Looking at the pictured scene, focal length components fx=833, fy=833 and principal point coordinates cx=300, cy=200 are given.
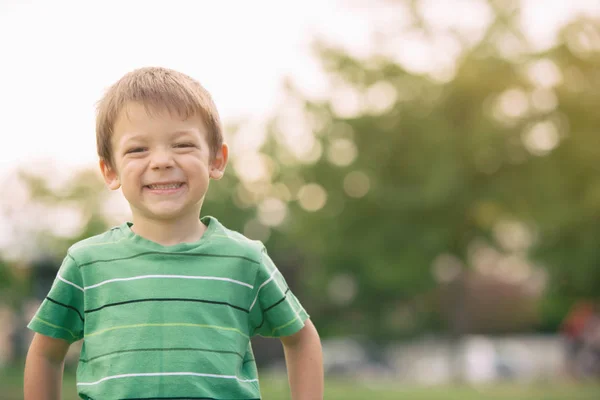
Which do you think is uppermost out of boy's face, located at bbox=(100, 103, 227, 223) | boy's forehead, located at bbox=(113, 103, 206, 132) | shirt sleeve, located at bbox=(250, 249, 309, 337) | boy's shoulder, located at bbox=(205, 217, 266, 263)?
boy's forehead, located at bbox=(113, 103, 206, 132)

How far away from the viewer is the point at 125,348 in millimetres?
2230

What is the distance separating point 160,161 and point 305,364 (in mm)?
722

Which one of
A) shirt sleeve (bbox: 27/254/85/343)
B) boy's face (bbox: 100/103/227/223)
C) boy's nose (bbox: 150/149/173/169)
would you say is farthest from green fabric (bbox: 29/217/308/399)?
boy's nose (bbox: 150/149/173/169)

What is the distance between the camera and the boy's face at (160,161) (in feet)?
7.61

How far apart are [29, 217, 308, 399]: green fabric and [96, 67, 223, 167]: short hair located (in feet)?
0.89

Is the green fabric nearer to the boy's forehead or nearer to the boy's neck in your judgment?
the boy's neck

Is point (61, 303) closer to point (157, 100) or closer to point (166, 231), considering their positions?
point (166, 231)

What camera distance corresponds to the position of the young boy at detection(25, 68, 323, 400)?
2232 millimetres

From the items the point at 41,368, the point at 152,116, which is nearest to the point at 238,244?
the point at 152,116

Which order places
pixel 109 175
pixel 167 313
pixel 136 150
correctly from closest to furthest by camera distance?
pixel 167 313
pixel 136 150
pixel 109 175

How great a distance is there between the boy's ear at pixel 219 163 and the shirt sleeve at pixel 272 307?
278 mm

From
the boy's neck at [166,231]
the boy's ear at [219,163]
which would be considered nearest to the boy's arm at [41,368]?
the boy's neck at [166,231]

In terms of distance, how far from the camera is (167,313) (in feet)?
7.38

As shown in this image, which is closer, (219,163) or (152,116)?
(152,116)
